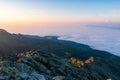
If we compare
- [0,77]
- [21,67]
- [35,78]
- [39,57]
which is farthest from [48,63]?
[0,77]

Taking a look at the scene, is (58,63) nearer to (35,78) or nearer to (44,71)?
(44,71)

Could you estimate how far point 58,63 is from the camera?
2325 inches

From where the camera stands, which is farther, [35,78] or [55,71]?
[55,71]

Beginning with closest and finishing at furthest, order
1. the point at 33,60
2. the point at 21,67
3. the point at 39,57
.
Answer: the point at 21,67 < the point at 33,60 < the point at 39,57

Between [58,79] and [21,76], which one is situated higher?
[21,76]

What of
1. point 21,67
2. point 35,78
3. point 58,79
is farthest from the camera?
point 21,67

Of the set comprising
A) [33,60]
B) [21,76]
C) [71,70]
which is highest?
[21,76]

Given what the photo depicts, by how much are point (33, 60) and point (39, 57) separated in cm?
427

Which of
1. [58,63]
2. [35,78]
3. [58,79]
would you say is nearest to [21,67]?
[58,79]

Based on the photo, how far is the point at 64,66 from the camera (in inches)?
2318

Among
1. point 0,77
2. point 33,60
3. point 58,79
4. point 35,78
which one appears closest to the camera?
point 0,77

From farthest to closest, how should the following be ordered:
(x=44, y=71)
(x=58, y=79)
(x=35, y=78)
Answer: (x=44, y=71) < (x=58, y=79) < (x=35, y=78)

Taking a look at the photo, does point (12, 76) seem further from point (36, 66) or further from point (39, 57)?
point (39, 57)

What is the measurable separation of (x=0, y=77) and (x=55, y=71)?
25.1 metres
